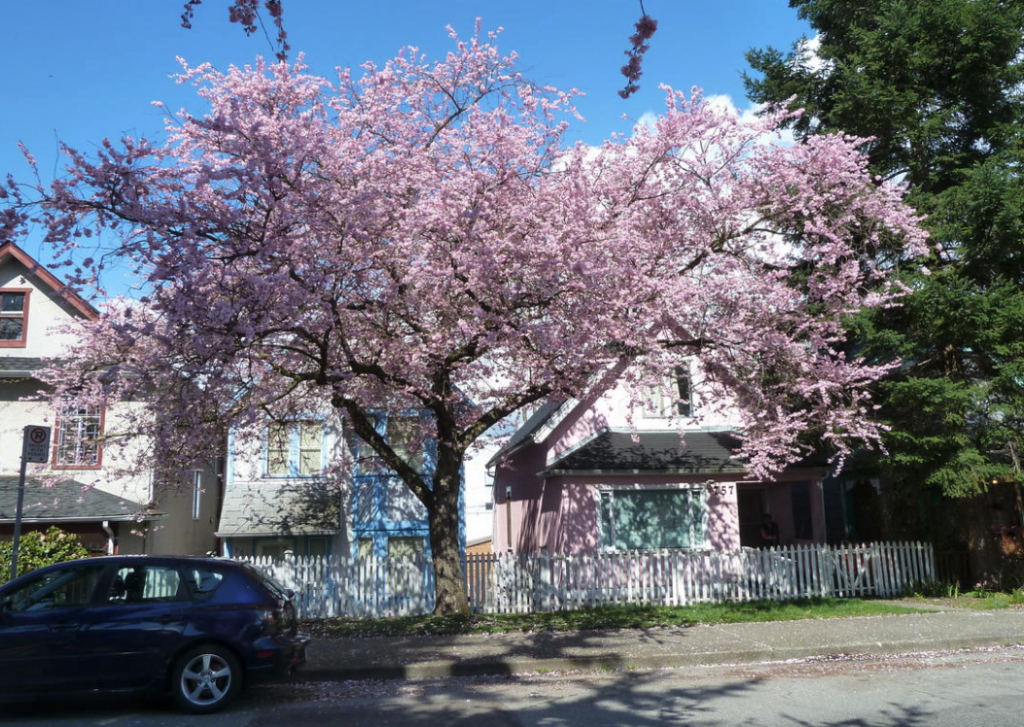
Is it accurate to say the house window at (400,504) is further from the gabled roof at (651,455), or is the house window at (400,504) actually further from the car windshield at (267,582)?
the car windshield at (267,582)

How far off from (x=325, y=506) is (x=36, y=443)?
1083cm

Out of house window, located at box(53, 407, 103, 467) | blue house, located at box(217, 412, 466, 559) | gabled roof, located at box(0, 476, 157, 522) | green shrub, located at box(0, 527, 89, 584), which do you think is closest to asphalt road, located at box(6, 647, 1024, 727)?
house window, located at box(53, 407, 103, 467)

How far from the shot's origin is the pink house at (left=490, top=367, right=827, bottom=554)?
1805cm

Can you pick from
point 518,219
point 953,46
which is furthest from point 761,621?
point 953,46

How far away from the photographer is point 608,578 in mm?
16328

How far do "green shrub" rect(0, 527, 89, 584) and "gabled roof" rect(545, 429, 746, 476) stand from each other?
33.0 ft

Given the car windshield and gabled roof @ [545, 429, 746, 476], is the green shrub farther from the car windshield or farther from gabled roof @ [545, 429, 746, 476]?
gabled roof @ [545, 429, 746, 476]

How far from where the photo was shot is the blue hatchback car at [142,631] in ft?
26.0

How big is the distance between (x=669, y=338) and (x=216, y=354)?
7844 millimetres

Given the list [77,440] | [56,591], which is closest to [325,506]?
[77,440]

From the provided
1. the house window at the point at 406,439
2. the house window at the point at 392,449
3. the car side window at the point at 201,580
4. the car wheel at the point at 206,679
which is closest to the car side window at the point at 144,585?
the car side window at the point at 201,580

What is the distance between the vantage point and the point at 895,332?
51.8ft

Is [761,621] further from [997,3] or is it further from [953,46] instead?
[997,3]

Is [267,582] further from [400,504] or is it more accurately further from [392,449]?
[400,504]
